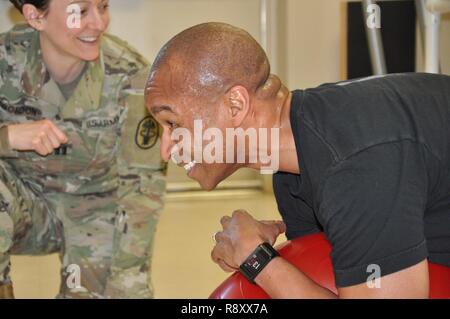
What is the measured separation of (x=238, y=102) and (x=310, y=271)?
0.40 metres

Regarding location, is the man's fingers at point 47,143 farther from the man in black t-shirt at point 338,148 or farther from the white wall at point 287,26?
the white wall at point 287,26

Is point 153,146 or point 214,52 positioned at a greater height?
point 214,52

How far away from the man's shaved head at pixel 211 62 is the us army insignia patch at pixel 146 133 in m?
0.94

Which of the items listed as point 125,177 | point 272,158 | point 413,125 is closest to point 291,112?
point 272,158

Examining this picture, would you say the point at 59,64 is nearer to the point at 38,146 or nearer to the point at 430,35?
the point at 38,146

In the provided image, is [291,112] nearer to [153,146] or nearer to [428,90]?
[428,90]

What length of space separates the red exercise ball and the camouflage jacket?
2.74 ft

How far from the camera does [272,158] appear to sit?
49.9 inches

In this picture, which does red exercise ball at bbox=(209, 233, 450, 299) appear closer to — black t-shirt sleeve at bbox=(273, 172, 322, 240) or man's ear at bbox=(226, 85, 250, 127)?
black t-shirt sleeve at bbox=(273, 172, 322, 240)

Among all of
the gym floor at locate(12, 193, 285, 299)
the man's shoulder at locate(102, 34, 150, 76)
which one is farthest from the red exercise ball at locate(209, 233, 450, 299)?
the gym floor at locate(12, 193, 285, 299)

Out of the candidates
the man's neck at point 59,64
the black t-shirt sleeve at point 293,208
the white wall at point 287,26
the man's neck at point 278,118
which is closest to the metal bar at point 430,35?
the black t-shirt sleeve at point 293,208

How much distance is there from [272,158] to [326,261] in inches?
10.5

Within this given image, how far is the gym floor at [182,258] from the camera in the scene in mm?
2889

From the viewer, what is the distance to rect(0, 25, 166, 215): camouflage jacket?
2.16 metres
